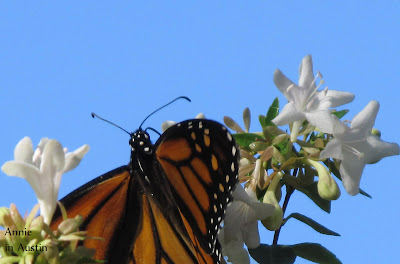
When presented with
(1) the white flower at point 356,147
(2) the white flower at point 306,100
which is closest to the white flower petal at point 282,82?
(2) the white flower at point 306,100

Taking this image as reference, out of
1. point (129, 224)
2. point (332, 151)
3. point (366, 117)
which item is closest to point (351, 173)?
point (332, 151)

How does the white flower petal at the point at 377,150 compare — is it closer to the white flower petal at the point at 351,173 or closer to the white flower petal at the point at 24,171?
the white flower petal at the point at 351,173

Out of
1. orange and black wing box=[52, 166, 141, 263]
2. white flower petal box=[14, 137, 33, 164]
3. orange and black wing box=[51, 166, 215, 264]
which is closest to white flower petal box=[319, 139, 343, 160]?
orange and black wing box=[51, 166, 215, 264]

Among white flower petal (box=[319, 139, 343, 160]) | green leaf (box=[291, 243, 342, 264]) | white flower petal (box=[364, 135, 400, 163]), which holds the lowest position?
green leaf (box=[291, 243, 342, 264])

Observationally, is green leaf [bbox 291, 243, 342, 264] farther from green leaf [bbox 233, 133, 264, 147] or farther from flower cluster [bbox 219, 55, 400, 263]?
green leaf [bbox 233, 133, 264, 147]

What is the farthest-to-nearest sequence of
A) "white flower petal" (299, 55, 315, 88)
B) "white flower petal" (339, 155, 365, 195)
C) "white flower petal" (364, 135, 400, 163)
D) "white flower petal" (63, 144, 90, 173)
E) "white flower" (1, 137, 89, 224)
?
"white flower petal" (299, 55, 315, 88) → "white flower petal" (364, 135, 400, 163) → "white flower petal" (339, 155, 365, 195) → "white flower petal" (63, 144, 90, 173) → "white flower" (1, 137, 89, 224)

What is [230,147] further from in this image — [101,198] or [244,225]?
[101,198]
